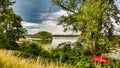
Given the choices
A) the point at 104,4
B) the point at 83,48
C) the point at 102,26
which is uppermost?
the point at 104,4

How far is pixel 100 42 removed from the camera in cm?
2331

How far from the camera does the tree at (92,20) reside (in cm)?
2208

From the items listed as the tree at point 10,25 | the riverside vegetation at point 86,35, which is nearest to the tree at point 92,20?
the riverside vegetation at point 86,35

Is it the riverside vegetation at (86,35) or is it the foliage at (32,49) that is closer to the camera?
the riverside vegetation at (86,35)

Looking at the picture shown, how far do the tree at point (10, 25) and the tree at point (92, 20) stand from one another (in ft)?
17.0

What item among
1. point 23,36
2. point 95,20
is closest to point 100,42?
point 95,20

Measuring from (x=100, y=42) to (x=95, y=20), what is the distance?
2.10m


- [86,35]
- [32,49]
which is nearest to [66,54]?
[86,35]

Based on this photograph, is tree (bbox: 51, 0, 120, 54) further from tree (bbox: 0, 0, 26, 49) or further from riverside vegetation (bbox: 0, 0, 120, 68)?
tree (bbox: 0, 0, 26, 49)

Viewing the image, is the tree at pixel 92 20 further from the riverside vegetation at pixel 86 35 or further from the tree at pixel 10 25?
the tree at pixel 10 25

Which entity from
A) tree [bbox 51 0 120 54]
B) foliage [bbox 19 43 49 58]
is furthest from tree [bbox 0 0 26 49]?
tree [bbox 51 0 120 54]

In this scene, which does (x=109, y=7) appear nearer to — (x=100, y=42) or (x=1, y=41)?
(x=100, y=42)

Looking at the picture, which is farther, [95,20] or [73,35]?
[73,35]

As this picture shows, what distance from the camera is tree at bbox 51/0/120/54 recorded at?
72.4ft
